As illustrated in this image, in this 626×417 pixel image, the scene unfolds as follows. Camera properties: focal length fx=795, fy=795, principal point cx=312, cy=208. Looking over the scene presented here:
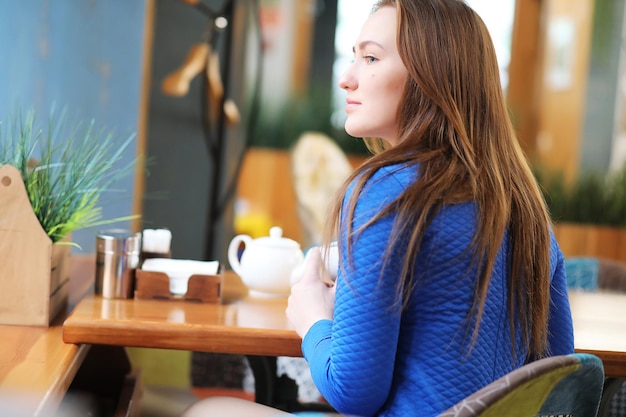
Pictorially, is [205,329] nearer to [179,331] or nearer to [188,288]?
[179,331]

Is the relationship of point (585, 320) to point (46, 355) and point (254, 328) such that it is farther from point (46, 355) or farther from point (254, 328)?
point (46, 355)

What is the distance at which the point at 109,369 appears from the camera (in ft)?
6.44

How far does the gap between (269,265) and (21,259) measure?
1.74 feet

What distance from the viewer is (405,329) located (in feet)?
3.89

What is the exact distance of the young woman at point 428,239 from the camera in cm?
113

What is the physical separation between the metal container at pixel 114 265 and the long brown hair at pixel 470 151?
0.57 meters

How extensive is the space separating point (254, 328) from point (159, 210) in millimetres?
2790

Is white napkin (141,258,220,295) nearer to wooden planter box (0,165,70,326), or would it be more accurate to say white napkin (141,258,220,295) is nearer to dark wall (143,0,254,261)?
wooden planter box (0,165,70,326)

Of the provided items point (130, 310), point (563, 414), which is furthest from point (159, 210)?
point (563, 414)

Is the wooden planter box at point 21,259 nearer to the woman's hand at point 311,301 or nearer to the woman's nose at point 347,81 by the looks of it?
the woman's hand at point 311,301

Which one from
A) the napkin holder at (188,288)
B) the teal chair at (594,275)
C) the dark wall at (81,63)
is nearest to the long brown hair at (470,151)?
the napkin holder at (188,288)

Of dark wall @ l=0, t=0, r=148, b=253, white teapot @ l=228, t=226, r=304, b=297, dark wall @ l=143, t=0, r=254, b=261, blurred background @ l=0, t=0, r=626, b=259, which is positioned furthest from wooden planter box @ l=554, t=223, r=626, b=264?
white teapot @ l=228, t=226, r=304, b=297

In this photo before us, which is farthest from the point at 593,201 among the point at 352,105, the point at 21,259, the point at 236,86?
the point at 21,259

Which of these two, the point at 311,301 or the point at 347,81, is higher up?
the point at 347,81
